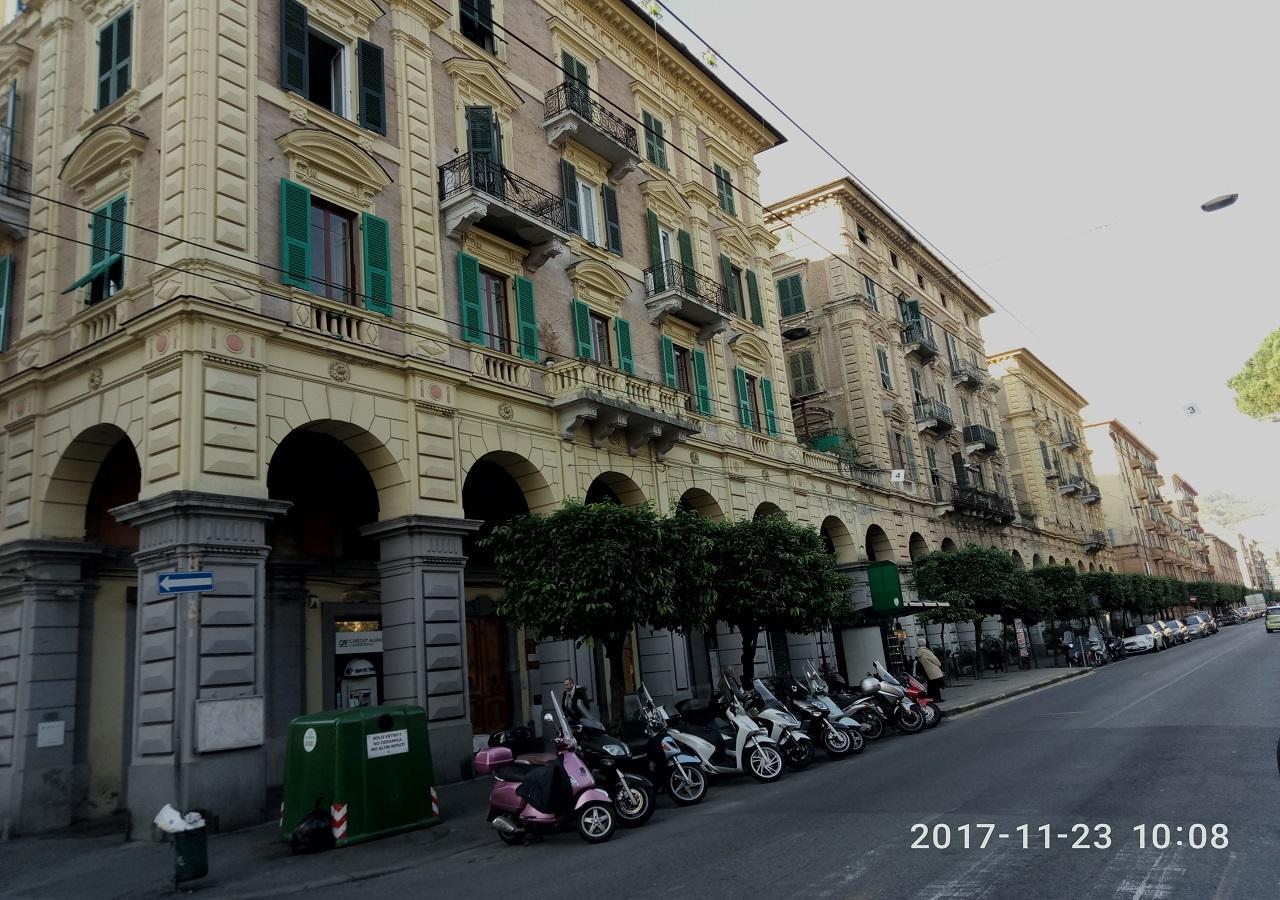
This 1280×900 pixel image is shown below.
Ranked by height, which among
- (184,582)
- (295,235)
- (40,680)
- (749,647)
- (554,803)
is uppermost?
(295,235)

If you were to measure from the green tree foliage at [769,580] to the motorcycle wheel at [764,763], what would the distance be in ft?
15.6

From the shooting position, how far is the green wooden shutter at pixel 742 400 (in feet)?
83.9

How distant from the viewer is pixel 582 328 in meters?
20.3

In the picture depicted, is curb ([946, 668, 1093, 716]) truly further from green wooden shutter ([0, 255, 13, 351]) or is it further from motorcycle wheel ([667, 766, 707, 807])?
green wooden shutter ([0, 255, 13, 351])

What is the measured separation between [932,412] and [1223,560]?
136m

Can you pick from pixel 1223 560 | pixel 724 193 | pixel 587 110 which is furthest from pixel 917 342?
pixel 1223 560

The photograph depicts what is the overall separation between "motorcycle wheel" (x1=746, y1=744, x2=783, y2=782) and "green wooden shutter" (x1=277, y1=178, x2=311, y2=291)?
10236mm

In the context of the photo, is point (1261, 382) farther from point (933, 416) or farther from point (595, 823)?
point (595, 823)

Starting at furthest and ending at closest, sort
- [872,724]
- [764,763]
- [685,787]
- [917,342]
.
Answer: [917,342], [872,724], [764,763], [685,787]

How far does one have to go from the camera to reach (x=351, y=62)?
54.7 ft

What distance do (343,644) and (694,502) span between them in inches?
388

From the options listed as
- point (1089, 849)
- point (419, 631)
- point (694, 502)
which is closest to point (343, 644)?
point (419, 631)

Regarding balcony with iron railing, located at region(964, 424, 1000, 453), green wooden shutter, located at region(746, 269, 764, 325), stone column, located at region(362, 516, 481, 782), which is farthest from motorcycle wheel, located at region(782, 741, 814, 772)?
balcony with iron railing, located at region(964, 424, 1000, 453)

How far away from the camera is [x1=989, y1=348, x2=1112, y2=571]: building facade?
53.8m
